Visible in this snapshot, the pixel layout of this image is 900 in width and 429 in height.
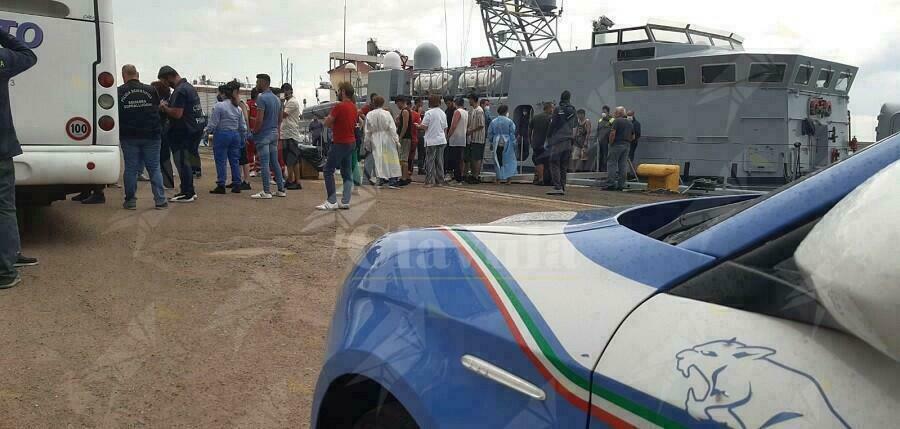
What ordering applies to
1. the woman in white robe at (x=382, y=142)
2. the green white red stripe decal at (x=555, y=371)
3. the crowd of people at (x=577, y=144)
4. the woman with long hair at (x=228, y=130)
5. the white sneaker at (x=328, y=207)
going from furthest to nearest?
the crowd of people at (x=577, y=144)
the woman in white robe at (x=382, y=142)
the woman with long hair at (x=228, y=130)
the white sneaker at (x=328, y=207)
the green white red stripe decal at (x=555, y=371)

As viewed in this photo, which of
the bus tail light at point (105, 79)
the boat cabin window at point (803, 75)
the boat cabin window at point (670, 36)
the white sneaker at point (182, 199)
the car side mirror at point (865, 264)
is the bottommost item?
the white sneaker at point (182, 199)

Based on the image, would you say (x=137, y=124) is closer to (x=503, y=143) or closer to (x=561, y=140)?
(x=561, y=140)

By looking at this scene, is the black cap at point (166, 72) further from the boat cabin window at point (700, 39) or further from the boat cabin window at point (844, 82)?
the boat cabin window at point (844, 82)

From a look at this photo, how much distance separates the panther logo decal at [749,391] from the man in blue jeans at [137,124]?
732cm

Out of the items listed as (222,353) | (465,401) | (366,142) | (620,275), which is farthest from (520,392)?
(366,142)

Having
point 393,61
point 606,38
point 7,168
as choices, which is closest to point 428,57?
point 393,61

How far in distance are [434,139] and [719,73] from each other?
665cm

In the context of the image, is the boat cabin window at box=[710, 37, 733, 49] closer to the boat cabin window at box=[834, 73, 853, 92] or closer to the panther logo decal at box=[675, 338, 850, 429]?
the boat cabin window at box=[834, 73, 853, 92]

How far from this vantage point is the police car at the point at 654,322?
97 centimetres

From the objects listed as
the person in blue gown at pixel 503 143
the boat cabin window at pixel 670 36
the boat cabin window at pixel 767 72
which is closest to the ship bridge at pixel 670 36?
the boat cabin window at pixel 670 36

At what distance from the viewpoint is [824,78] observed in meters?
14.5

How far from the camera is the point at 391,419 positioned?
5.62 ft

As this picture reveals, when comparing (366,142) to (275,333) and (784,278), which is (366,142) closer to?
(275,333)

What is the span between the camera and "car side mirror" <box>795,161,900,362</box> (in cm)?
90
